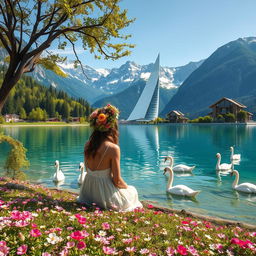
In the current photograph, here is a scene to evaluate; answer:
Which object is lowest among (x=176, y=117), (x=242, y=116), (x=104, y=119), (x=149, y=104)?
(x=104, y=119)

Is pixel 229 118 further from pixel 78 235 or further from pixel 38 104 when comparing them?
pixel 78 235

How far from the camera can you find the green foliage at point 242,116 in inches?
3708

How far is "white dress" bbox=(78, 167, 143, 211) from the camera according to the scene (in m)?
5.34

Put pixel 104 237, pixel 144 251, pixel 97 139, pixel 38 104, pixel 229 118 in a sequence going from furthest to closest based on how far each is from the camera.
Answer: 1. pixel 38 104
2. pixel 229 118
3. pixel 97 139
4. pixel 104 237
5. pixel 144 251

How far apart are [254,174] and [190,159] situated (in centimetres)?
675

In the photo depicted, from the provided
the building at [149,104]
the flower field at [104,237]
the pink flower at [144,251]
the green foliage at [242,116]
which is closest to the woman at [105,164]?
the flower field at [104,237]

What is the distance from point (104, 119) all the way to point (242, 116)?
98.9 meters

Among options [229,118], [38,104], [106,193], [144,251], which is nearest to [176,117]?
[229,118]

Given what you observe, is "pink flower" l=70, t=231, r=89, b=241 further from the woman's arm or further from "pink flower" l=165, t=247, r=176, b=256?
the woman's arm

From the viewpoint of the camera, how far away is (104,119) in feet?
16.8

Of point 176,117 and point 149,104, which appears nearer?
point 176,117

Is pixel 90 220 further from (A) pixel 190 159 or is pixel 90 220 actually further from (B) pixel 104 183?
(A) pixel 190 159

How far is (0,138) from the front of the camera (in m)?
9.34

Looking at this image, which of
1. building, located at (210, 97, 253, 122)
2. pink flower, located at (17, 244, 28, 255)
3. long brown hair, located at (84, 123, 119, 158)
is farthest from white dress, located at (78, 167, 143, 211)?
building, located at (210, 97, 253, 122)
